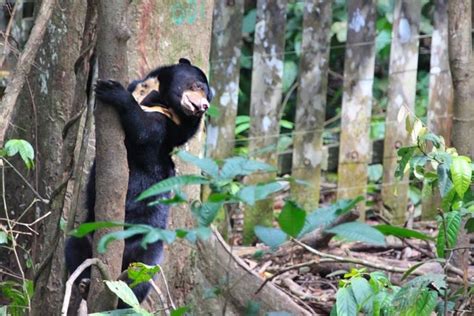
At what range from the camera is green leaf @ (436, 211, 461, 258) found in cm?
418

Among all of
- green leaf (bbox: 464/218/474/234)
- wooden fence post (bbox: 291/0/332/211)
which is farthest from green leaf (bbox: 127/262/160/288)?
wooden fence post (bbox: 291/0/332/211)

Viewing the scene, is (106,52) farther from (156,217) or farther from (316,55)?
(316,55)

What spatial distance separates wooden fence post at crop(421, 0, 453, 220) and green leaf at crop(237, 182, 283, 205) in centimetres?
501

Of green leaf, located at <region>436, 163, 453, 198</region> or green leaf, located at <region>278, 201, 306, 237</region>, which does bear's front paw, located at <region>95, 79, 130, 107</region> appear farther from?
green leaf, located at <region>436, 163, 453, 198</region>

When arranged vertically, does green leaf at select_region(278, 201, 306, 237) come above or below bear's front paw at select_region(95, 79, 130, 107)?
below

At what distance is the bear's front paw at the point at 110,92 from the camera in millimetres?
3928

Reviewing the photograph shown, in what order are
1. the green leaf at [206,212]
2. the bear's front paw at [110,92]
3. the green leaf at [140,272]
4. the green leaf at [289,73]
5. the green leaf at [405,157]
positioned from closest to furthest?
the green leaf at [206,212]
the green leaf at [140,272]
the bear's front paw at [110,92]
the green leaf at [405,157]
the green leaf at [289,73]

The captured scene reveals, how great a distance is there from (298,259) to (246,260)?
1.20ft

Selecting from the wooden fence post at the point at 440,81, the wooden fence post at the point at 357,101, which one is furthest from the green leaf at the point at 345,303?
the wooden fence post at the point at 440,81

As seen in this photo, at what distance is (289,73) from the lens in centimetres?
927

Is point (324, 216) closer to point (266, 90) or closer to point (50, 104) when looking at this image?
point (50, 104)

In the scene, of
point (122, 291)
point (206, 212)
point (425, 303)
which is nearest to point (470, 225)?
point (425, 303)

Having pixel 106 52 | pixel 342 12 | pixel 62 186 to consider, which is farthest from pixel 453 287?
pixel 342 12

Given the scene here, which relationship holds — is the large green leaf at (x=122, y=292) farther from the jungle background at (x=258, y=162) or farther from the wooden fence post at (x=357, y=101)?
the wooden fence post at (x=357, y=101)
